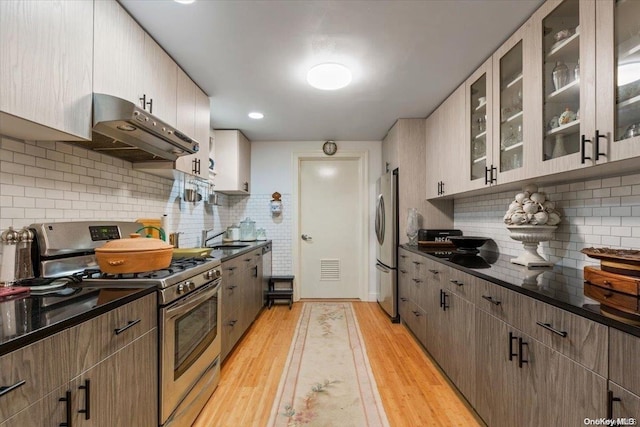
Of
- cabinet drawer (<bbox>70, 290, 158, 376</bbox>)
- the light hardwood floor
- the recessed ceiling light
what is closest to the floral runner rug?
the light hardwood floor

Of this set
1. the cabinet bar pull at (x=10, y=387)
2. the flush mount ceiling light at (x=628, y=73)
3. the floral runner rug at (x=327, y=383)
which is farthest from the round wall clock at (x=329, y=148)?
the cabinet bar pull at (x=10, y=387)

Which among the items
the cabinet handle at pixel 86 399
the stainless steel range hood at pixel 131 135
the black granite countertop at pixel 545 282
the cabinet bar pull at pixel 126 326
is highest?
the stainless steel range hood at pixel 131 135

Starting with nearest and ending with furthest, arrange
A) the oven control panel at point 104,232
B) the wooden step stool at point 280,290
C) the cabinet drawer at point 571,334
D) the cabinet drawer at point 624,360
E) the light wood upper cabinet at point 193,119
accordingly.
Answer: the cabinet drawer at point 624,360
the cabinet drawer at point 571,334
the oven control panel at point 104,232
the light wood upper cabinet at point 193,119
the wooden step stool at point 280,290

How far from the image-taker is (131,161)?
220cm

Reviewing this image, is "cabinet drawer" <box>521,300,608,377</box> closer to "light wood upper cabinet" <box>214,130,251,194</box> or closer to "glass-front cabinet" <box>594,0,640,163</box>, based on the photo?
"glass-front cabinet" <box>594,0,640,163</box>

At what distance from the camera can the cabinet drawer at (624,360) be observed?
2.68ft

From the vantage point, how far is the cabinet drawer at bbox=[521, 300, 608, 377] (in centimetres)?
93

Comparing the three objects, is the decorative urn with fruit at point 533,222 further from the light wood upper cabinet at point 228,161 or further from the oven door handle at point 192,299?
the light wood upper cabinet at point 228,161

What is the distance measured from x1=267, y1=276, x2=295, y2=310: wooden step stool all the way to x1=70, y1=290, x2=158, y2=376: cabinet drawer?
2.69 meters

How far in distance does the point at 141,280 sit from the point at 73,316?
0.46 m

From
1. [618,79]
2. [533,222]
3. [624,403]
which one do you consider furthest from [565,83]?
[624,403]

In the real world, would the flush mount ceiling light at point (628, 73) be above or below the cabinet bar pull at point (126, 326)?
above

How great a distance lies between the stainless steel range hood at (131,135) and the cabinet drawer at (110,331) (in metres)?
0.86

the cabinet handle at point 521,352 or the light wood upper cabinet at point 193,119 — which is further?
the light wood upper cabinet at point 193,119
